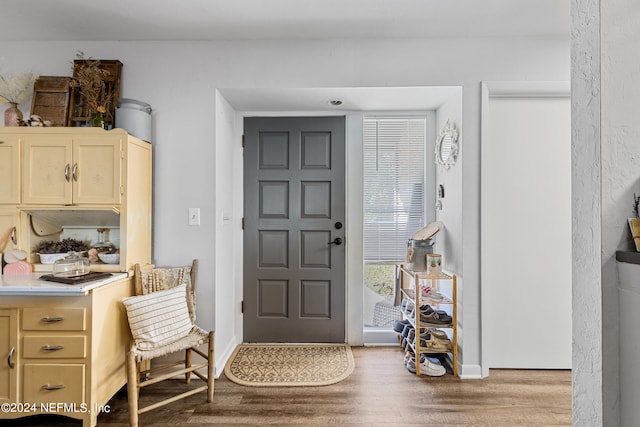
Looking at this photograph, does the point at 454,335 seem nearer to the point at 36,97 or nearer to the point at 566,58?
the point at 566,58

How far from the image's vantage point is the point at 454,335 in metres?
2.62

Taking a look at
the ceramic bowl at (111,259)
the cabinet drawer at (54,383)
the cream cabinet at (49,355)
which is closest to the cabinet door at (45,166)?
the ceramic bowl at (111,259)

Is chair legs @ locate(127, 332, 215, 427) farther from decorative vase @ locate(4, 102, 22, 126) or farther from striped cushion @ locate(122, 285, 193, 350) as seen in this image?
decorative vase @ locate(4, 102, 22, 126)

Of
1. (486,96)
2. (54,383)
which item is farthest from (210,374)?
(486,96)

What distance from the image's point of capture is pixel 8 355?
6.19 feet

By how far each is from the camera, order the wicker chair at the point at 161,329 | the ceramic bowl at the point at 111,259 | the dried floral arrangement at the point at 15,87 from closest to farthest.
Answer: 1. the wicker chair at the point at 161,329
2. the ceramic bowl at the point at 111,259
3. the dried floral arrangement at the point at 15,87

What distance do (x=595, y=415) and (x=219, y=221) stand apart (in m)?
2.32

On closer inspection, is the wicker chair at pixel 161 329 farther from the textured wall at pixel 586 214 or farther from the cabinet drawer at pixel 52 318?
the textured wall at pixel 586 214

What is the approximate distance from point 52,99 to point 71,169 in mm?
703

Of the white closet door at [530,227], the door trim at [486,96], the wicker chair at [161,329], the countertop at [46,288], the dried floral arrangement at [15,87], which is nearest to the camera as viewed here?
the countertop at [46,288]

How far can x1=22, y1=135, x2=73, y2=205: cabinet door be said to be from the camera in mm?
2203

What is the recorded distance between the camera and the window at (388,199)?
3.21 meters

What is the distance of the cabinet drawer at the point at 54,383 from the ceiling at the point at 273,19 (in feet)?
6.88

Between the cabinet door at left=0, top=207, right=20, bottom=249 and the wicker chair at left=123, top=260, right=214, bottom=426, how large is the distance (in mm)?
752
